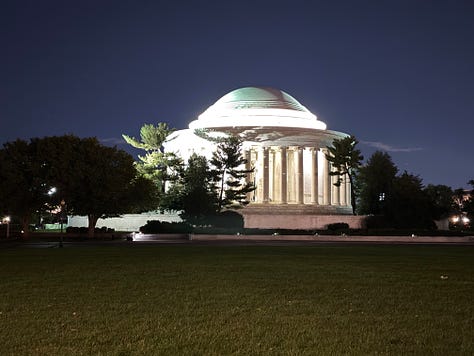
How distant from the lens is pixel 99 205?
63.0m

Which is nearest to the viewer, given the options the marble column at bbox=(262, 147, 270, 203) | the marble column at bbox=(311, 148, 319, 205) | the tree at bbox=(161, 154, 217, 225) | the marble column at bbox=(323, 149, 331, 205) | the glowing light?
the tree at bbox=(161, 154, 217, 225)

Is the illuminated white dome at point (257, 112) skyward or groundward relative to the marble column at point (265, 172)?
skyward

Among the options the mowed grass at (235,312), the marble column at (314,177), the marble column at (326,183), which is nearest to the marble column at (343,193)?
the marble column at (326,183)

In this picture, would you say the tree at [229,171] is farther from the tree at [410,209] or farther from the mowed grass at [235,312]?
the mowed grass at [235,312]

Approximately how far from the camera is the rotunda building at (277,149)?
3563 inches

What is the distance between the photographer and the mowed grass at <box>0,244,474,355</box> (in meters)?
9.86

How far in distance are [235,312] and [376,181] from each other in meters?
77.3

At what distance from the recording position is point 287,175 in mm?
93062

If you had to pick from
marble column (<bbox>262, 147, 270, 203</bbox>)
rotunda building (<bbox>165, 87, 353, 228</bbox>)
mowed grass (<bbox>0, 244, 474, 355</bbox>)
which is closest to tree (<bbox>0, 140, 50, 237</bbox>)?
rotunda building (<bbox>165, 87, 353, 228</bbox>)

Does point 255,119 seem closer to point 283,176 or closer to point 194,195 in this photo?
point 283,176

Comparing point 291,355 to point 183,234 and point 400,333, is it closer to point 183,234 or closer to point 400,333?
point 400,333

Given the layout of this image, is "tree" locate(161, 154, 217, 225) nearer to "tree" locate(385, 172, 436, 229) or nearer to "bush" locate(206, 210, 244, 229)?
"bush" locate(206, 210, 244, 229)

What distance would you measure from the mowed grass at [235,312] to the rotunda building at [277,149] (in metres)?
67.4

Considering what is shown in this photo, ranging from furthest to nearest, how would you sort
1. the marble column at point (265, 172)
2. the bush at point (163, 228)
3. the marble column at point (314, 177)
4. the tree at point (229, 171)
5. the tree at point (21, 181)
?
the marble column at point (314, 177) < the marble column at point (265, 172) < the tree at point (229, 171) < the bush at point (163, 228) < the tree at point (21, 181)
